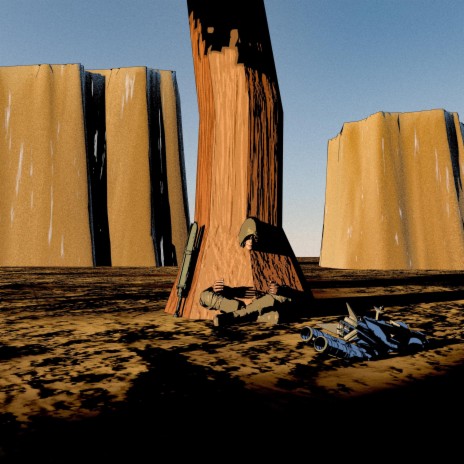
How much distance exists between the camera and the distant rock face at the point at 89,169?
33.4 feet

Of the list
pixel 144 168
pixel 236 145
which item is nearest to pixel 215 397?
pixel 236 145

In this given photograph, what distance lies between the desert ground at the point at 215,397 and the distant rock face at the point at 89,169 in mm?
9031

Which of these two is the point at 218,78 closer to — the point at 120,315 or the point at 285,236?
the point at 285,236

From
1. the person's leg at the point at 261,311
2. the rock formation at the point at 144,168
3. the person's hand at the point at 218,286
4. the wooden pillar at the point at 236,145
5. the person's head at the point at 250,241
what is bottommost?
the person's leg at the point at 261,311

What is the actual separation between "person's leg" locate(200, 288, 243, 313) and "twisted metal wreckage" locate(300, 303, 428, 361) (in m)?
0.49

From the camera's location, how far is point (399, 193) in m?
10.8

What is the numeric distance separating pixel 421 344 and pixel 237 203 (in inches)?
43.8

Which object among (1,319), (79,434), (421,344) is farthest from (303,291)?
(79,434)

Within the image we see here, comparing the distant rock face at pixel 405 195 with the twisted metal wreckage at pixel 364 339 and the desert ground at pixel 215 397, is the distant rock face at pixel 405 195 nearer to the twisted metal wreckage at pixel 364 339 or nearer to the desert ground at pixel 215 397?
the desert ground at pixel 215 397

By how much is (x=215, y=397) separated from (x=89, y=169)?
34.9ft

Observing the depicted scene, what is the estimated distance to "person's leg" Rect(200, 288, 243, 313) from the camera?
1.83m

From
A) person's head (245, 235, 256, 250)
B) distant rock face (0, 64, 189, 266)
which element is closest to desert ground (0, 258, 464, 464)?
person's head (245, 235, 256, 250)

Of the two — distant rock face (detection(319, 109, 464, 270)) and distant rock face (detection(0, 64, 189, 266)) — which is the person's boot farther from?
distant rock face (detection(319, 109, 464, 270))

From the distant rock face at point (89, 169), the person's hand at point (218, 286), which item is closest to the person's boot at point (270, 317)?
the person's hand at point (218, 286)
